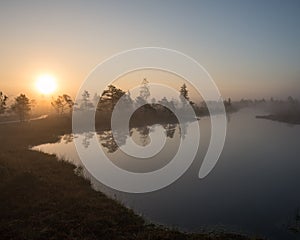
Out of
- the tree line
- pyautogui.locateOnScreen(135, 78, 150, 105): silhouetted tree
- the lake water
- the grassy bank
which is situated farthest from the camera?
pyautogui.locateOnScreen(135, 78, 150, 105): silhouetted tree

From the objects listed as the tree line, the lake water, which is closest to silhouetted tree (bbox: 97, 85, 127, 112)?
the tree line

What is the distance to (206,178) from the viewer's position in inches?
1187

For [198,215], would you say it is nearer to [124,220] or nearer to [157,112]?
[124,220]

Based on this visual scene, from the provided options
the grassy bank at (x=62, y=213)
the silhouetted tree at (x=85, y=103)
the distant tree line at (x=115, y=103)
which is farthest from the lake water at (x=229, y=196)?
the silhouetted tree at (x=85, y=103)

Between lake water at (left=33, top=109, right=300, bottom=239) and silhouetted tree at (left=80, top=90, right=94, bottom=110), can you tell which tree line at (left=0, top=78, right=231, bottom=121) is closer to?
silhouetted tree at (left=80, top=90, right=94, bottom=110)

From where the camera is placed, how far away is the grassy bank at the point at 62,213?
16.3m

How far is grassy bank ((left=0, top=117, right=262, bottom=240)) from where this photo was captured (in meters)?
16.3

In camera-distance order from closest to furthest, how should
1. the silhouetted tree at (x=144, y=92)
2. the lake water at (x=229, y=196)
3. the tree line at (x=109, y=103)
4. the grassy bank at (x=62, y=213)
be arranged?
the grassy bank at (x=62, y=213) → the lake water at (x=229, y=196) → the tree line at (x=109, y=103) → the silhouetted tree at (x=144, y=92)

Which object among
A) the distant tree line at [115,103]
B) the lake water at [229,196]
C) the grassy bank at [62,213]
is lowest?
the lake water at [229,196]

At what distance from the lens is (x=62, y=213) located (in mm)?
18688

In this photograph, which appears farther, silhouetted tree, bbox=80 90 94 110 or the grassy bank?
silhouetted tree, bbox=80 90 94 110

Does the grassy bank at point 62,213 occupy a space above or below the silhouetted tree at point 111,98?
below

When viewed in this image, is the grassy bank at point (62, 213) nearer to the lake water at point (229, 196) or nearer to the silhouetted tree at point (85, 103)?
the lake water at point (229, 196)

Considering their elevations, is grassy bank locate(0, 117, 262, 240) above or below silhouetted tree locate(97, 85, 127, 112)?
below
